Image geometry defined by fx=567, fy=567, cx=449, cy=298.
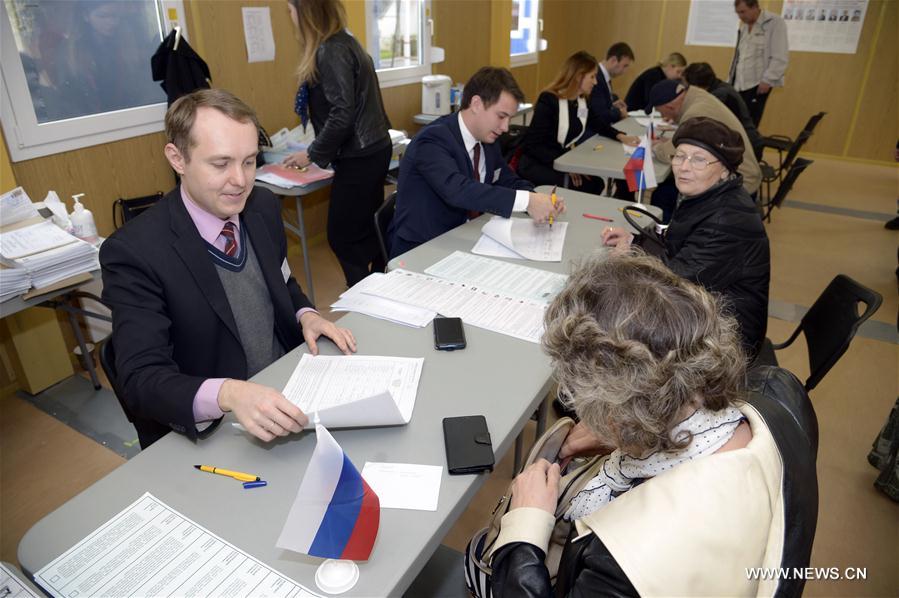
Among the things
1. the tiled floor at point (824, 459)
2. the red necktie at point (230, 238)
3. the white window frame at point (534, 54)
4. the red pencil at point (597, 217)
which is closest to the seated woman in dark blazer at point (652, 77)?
the white window frame at point (534, 54)

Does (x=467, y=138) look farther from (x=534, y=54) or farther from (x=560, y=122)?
(x=534, y=54)

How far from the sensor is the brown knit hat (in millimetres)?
2107

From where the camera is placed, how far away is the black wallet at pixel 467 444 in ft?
3.59

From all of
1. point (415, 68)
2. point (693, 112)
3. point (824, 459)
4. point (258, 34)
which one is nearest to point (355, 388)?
point (824, 459)

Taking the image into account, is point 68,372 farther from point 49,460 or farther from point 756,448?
point 756,448

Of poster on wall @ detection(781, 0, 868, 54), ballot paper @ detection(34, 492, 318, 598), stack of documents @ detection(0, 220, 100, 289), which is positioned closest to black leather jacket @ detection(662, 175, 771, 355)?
ballot paper @ detection(34, 492, 318, 598)

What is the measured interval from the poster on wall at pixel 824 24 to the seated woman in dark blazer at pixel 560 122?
173 inches

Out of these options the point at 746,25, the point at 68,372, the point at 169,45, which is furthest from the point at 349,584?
the point at 746,25

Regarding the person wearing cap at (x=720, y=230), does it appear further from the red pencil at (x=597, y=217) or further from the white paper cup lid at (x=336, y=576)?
the white paper cup lid at (x=336, y=576)

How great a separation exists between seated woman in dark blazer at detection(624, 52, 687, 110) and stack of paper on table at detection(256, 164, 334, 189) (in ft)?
12.9

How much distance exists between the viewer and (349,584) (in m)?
0.87

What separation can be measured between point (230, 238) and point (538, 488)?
101 centimetres

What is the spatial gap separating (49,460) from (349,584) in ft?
6.94

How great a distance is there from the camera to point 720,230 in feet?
6.84
